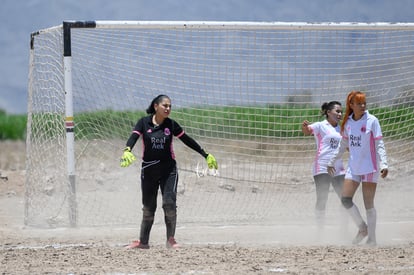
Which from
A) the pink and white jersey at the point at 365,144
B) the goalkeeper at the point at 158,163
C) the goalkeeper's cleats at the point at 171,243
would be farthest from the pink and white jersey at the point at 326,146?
the goalkeeper's cleats at the point at 171,243

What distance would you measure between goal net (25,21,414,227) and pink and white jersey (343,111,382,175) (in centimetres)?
276

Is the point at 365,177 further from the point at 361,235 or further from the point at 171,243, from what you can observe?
the point at 171,243

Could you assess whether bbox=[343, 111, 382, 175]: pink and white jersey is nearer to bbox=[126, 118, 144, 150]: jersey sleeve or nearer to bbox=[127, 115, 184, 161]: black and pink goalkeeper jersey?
bbox=[127, 115, 184, 161]: black and pink goalkeeper jersey

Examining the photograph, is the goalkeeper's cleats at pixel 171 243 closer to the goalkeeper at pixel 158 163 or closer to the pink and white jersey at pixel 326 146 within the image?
the goalkeeper at pixel 158 163

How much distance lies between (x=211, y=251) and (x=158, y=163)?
1.25 metres

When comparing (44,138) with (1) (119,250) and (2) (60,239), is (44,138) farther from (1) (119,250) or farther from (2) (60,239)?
(1) (119,250)

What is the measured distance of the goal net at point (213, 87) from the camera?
39.5ft

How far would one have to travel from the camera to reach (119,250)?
30.2 feet

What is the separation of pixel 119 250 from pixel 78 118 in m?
4.00

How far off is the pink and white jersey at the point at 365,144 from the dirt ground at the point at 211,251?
906 mm

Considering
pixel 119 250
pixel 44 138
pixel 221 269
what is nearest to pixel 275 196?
pixel 44 138

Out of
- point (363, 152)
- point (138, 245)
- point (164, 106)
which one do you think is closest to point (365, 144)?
point (363, 152)

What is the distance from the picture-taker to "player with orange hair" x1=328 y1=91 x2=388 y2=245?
9148mm

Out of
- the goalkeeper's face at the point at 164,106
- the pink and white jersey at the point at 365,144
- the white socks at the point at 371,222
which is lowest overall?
the white socks at the point at 371,222
